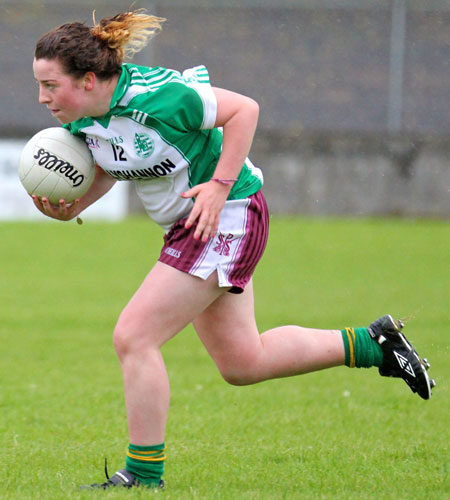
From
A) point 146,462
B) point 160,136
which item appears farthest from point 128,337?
point 160,136

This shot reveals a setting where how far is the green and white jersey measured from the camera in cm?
400

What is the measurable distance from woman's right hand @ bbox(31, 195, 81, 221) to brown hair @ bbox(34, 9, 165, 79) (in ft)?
2.38

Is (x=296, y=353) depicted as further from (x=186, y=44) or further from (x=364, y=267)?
(x=186, y=44)

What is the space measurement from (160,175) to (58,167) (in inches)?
19.3

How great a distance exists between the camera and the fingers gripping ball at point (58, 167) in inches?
171

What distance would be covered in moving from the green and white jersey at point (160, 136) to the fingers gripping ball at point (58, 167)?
0.08m

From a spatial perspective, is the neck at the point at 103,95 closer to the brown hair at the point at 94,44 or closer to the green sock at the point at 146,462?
the brown hair at the point at 94,44

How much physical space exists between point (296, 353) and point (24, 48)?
17.6 meters

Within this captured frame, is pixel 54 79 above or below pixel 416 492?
above

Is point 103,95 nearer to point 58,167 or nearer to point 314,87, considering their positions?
point 58,167

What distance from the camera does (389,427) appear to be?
5500 millimetres

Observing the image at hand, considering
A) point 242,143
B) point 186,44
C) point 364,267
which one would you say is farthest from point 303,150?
point 242,143

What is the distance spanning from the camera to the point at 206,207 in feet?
13.1

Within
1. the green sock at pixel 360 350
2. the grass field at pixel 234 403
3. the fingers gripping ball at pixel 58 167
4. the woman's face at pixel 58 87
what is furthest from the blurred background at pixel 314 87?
the woman's face at pixel 58 87
